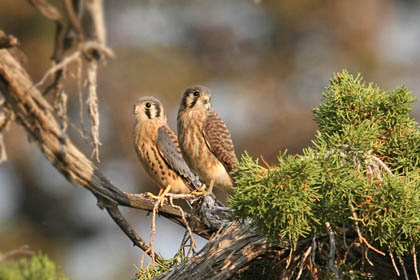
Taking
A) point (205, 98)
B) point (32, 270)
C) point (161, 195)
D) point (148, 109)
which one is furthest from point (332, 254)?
point (148, 109)

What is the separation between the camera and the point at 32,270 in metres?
2.48

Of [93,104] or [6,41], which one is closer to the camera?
[6,41]

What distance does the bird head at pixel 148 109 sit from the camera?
5.61 m

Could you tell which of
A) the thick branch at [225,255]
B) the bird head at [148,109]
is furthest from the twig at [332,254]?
the bird head at [148,109]

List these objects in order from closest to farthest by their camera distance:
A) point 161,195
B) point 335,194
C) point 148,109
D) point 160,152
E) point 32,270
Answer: point 32,270
point 335,194
point 161,195
point 160,152
point 148,109

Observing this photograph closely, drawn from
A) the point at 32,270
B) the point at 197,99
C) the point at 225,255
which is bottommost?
the point at 32,270

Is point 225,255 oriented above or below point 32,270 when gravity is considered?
above

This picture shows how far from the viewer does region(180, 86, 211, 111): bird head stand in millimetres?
5277

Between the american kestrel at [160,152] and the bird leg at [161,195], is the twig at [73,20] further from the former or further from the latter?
the american kestrel at [160,152]

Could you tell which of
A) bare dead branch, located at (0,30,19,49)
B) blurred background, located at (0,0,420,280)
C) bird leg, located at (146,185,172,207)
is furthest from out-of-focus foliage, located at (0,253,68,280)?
blurred background, located at (0,0,420,280)

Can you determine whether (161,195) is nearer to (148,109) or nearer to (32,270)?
(148,109)

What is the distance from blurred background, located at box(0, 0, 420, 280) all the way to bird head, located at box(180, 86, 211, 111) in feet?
18.1

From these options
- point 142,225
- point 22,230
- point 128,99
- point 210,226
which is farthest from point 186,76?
point 210,226

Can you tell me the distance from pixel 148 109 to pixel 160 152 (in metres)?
0.32
